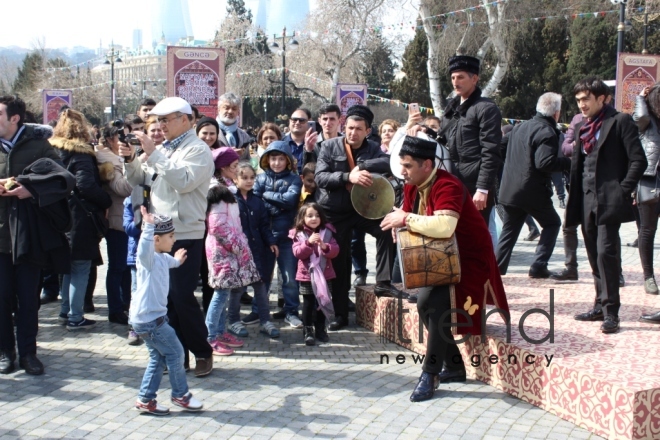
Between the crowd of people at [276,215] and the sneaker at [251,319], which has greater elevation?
the crowd of people at [276,215]

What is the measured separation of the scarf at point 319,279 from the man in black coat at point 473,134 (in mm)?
1411

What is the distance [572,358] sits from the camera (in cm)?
462

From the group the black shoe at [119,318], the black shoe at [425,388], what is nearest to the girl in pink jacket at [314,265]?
the black shoe at [425,388]

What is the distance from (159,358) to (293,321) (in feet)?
7.94

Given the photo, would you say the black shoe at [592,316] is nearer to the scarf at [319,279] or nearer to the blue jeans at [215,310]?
the scarf at [319,279]

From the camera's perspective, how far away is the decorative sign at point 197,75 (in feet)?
34.3

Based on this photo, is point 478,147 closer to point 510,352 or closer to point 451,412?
point 510,352

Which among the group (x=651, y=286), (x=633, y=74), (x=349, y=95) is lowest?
(x=651, y=286)

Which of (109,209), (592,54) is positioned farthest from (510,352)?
(592,54)

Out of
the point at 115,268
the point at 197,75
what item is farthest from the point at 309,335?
the point at 197,75

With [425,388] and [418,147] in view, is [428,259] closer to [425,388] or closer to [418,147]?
[418,147]

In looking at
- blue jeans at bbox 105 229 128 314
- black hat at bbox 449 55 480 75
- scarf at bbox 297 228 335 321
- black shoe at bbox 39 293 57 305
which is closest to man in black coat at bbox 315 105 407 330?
scarf at bbox 297 228 335 321

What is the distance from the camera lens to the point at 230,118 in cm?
782

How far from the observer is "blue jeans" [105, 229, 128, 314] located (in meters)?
6.94
